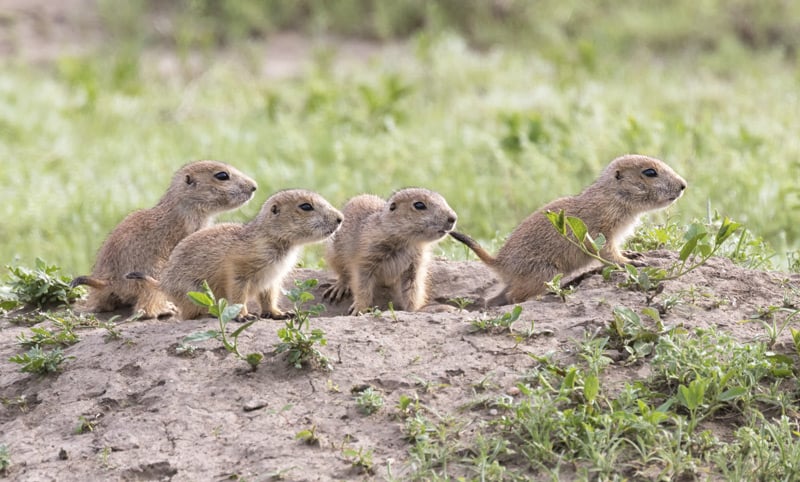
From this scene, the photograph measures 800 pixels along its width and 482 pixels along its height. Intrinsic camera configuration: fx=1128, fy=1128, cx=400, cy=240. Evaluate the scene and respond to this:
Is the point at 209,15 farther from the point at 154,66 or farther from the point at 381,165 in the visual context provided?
the point at 381,165

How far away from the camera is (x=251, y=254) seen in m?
5.56

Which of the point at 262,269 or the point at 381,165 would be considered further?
the point at 381,165

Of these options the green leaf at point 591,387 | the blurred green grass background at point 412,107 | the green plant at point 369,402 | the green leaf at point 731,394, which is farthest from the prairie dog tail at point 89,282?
the green leaf at point 731,394

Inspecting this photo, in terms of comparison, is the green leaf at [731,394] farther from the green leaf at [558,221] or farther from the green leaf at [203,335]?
the green leaf at [203,335]

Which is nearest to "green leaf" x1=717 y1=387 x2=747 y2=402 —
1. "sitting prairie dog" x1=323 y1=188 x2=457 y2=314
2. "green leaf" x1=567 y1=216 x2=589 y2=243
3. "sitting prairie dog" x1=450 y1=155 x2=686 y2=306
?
"green leaf" x1=567 y1=216 x2=589 y2=243

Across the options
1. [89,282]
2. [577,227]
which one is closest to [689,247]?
[577,227]

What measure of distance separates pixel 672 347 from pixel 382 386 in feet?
3.79

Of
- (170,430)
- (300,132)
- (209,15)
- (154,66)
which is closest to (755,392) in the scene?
(170,430)

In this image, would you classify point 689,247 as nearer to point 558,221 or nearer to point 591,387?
point 558,221

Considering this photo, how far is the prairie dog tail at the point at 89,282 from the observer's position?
579 cm

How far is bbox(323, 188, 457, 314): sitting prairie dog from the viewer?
20.0 ft

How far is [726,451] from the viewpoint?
13.2 ft

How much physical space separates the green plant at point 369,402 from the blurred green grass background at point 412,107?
2773 millimetres

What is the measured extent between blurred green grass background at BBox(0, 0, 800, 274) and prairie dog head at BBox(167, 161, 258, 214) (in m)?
1.05
